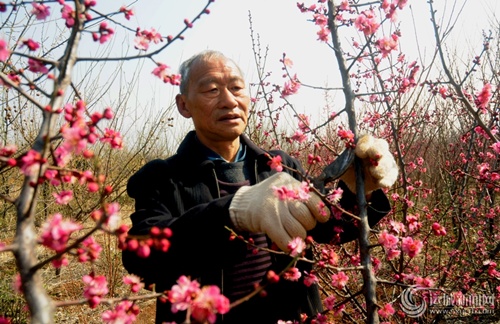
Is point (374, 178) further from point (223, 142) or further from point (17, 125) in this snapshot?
point (17, 125)

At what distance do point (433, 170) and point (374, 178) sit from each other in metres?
6.84

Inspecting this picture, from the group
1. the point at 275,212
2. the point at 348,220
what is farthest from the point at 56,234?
the point at 348,220

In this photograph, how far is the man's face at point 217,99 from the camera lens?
1995mm

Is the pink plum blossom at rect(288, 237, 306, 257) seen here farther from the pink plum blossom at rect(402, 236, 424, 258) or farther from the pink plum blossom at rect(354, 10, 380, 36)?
the pink plum blossom at rect(354, 10, 380, 36)

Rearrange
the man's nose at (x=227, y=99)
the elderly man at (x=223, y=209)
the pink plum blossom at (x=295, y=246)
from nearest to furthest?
the pink plum blossom at (x=295, y=246), the elderly man at (x=223, y=209), the man's nose at (x=227, y=99)

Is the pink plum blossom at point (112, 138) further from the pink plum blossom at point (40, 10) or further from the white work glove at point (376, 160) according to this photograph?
the white work glove at point (376, 160)

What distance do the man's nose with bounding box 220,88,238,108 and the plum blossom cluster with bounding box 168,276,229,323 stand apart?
3.98 ft

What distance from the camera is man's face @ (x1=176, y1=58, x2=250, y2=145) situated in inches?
78.5

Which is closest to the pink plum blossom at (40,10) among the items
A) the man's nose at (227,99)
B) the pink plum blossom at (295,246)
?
the man's nose at (227,99)

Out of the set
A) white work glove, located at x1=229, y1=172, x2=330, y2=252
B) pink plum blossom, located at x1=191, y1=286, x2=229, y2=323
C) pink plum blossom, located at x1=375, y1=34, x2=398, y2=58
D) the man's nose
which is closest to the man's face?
the man's nose

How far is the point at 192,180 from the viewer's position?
6.51 ft

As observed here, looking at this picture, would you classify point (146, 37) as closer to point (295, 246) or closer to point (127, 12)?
point (127, 12)

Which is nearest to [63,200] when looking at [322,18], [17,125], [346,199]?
[346,199]

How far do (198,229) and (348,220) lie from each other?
0.75 m
